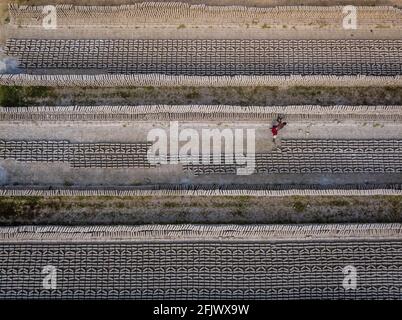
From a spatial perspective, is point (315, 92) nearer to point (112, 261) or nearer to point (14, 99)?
point (112, 261)

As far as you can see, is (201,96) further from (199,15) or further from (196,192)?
(196,192)

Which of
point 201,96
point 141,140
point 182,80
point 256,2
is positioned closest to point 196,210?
point 141,140

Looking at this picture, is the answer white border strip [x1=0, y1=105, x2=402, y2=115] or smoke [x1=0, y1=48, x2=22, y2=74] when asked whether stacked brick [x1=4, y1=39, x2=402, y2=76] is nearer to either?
smoke [x1=0, y1=48, x2=22, y2=74]

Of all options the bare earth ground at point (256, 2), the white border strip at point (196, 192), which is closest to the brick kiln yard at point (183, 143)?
the white border strip at point (196, 192)

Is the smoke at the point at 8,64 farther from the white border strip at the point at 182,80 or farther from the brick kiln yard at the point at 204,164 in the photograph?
the white border strip at the point at 182,80
